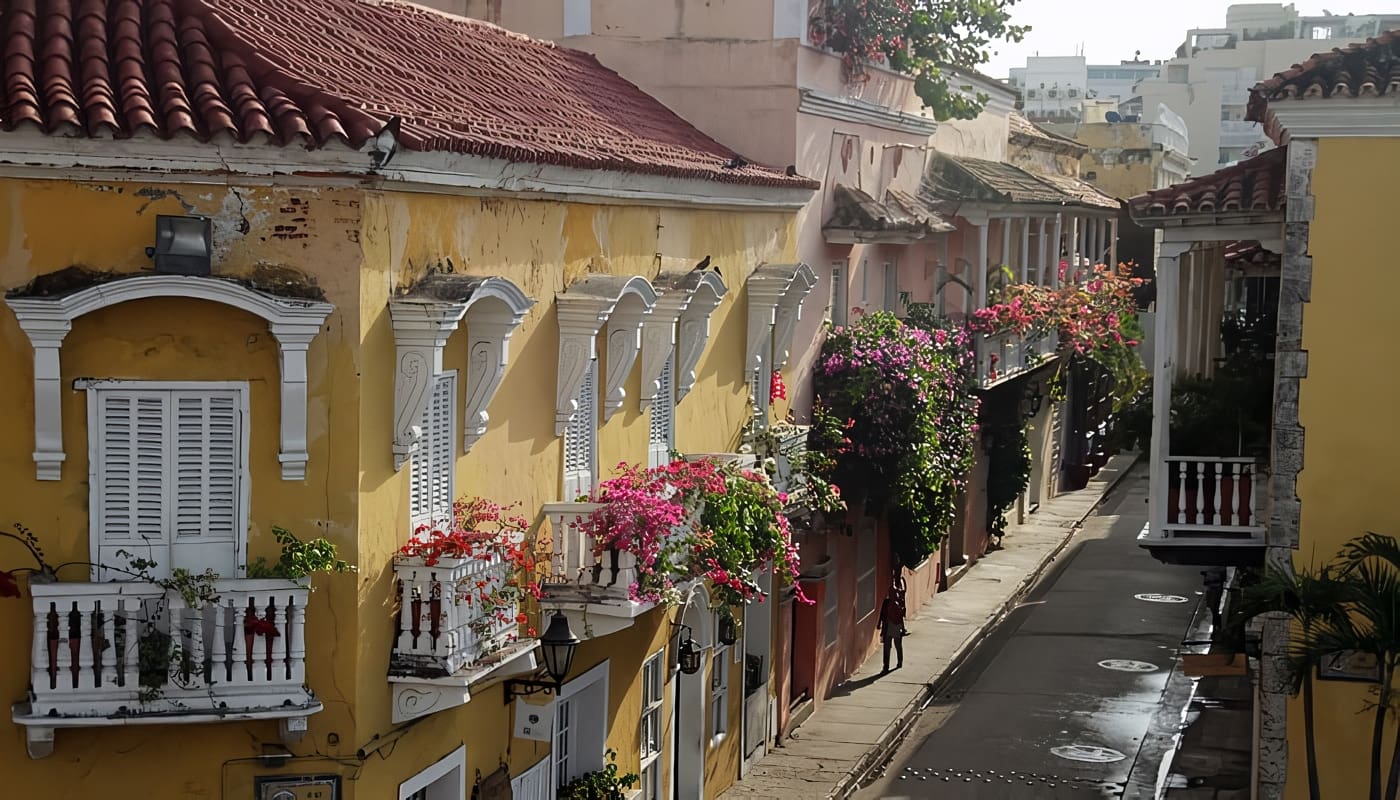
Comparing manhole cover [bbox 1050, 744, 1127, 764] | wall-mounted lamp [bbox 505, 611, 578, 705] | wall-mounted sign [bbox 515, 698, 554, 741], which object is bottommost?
manhole cover [bbox 1050, 744, 1127, 764]

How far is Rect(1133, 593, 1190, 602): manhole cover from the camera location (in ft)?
108

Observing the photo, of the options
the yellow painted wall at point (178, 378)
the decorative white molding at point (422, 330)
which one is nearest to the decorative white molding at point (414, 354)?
the decorative white molding at point (422, 330)

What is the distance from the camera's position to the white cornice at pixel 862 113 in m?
22.9

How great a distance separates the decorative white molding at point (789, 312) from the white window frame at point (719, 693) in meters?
3.42

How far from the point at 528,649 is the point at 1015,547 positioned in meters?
25.7

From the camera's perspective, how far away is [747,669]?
2236cm

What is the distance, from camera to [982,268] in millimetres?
30203

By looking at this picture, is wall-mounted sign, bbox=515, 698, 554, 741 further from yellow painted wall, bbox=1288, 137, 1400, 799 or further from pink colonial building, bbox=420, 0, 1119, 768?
pink colonial building, bbox=420, 0, 1119, 768

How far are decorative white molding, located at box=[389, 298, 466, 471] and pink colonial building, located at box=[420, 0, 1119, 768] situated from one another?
33.2 feet

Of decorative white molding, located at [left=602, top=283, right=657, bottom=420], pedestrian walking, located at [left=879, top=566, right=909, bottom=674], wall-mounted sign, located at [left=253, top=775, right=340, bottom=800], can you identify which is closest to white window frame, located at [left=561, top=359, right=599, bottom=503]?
decorative white molding, located at [left=602, top=283, right=657, bottom=420]

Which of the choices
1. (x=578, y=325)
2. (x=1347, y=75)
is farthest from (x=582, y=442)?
(x=1347, y=75)

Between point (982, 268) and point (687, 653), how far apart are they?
42.8 ft

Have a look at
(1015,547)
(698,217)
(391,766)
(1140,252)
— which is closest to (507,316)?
(391,766)

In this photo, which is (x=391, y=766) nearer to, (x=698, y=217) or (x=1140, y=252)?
(x=698, y=217)
